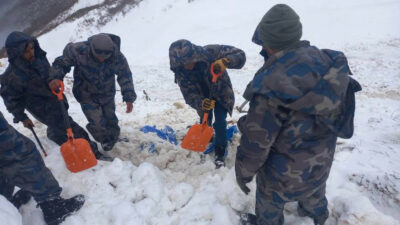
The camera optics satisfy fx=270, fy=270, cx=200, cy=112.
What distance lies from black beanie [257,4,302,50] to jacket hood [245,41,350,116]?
82 mm

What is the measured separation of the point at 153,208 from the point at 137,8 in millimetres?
17968

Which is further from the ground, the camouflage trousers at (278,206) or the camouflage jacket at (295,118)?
the camouflage jacket at (295,118)

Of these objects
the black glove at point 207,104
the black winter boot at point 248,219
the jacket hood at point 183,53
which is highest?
the jacket hood at point 183,53

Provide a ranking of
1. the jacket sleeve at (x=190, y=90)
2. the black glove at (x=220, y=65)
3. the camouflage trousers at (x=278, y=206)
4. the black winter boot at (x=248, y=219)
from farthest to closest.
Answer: the jacket sleeve at (x=190, y=90), the black glove at (x=220, y=65), the black winter boot at (x=248, y=219), the camouflage trousers at (x=278, y=206)

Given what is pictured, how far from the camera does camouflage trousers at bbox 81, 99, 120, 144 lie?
3586mm

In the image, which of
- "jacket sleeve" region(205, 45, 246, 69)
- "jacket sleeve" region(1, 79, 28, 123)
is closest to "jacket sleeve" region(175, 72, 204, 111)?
"jacket sleeve" region(205, 45, 246, 69)

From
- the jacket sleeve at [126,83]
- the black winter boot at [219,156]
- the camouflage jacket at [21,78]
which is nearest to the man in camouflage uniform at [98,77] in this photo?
the jacket sleeve at [126,83]

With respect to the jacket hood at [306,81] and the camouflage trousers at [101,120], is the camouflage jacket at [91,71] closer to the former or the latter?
the camouflage trousers at [101,120]

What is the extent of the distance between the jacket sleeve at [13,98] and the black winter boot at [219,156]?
2449 millimetres

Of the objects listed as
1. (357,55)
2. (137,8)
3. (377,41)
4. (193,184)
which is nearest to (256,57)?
(357,55)

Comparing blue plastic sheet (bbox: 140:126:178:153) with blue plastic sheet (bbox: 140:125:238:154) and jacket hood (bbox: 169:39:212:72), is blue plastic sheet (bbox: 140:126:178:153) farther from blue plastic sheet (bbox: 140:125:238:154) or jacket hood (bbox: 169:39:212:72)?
jacket hood (bbox: 169:39:212:72)

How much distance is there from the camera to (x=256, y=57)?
34.4 feet

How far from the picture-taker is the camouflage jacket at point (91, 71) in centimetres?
327

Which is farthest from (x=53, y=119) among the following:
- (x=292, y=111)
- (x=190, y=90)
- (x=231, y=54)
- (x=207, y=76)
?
(x=292, y=111)
